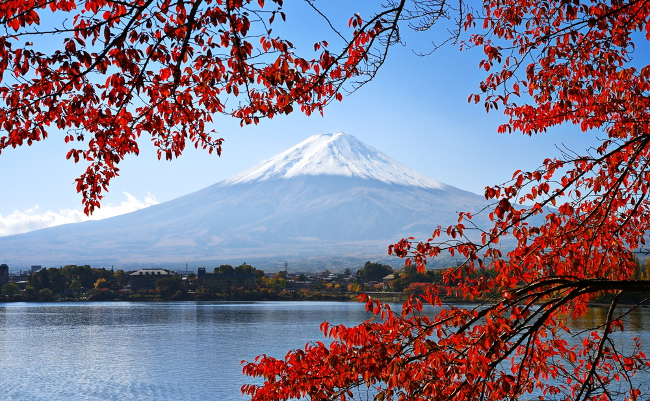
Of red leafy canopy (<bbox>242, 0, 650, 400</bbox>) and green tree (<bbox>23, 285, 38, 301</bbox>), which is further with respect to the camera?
green tree (<bbox>23, 285, 38, 301</bbox>)

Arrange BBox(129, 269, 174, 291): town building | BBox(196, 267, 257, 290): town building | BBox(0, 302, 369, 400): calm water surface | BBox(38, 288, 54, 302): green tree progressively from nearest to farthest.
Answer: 1. BBox(0, 302, 369, 400): calm water surface
2. BBox(38, 288, 54, 302): green tree
3. BBox(196, 267, 257, 290): town building
4. BBox(129, 269, 174, 291): town building

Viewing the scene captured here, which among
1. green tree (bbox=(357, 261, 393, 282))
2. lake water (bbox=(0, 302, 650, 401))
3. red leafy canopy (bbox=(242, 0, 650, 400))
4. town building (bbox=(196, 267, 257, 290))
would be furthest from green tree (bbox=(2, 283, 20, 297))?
red leafy canopy (bbox=(242, 0, 650, 400))

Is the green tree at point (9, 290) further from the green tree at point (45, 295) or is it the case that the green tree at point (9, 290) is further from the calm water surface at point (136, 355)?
the calm water surface at point (136, 355)

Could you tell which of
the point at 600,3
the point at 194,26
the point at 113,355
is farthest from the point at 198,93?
the point at 113,355

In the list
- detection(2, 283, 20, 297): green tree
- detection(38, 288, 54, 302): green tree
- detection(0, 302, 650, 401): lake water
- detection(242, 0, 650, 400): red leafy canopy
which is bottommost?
detection(0, 302, 650, 401): lake water

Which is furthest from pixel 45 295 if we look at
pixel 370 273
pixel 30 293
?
pixel 370 273

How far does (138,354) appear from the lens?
28.1 meters

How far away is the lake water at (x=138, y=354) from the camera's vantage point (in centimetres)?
1989

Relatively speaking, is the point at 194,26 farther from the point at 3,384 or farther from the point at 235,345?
the point at 235,345

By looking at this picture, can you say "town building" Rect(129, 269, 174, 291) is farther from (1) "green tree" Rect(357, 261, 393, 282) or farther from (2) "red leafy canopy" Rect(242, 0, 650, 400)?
(2) "red leafy canopy" Rect(242, 0, 650, 400)

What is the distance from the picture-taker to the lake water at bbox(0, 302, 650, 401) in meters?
19.9

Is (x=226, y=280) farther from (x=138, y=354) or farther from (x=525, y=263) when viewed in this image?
(x=525, y=263)

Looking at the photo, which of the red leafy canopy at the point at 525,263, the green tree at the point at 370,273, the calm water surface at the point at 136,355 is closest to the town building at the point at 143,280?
the green tree at the point at 370,273

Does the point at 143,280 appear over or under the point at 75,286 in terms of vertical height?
over
